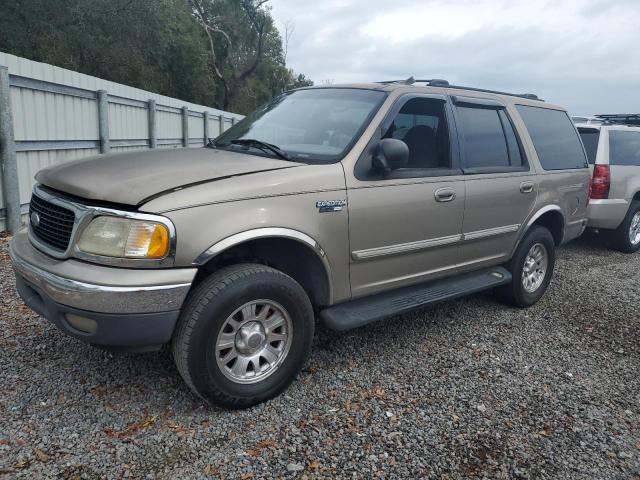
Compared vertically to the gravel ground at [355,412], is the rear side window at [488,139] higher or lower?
higher

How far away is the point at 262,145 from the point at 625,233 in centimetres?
647

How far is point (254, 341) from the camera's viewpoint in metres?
3.01

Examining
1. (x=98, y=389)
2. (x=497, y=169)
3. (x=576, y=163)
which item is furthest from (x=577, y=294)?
(x=98, y=389)

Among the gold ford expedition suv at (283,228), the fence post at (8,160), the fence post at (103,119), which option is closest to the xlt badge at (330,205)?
the gold ford expedition suv at (283,228)

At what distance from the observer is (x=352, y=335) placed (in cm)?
417

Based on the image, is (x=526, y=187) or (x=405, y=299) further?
(x=526, y=187)

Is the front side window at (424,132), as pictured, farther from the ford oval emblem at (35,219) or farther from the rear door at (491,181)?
the ford oval emblem at (35,219)

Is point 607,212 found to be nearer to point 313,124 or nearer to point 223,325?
point 313,124

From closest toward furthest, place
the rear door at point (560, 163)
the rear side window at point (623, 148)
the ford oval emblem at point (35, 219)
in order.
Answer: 1. the ford oval emblem at point (35, 219)
2. the rear door at point (560, 163)
3. the rear side window at point (623, 148)

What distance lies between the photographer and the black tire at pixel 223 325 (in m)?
2.74

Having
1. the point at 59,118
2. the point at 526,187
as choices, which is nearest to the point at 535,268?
the point at 526,187

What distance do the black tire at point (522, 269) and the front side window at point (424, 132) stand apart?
53.7 inches

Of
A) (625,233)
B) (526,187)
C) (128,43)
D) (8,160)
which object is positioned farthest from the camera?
(128,43)

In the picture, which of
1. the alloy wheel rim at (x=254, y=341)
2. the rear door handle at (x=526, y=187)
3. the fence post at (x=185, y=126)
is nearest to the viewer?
the alloy wheel rim at (x=254, y=341)
